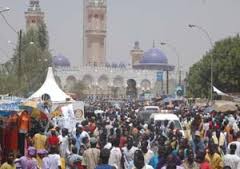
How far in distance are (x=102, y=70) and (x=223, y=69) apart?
83304 millimetres

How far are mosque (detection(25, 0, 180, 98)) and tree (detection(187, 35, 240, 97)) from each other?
61568 mm

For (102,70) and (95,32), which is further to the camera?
(95,32)

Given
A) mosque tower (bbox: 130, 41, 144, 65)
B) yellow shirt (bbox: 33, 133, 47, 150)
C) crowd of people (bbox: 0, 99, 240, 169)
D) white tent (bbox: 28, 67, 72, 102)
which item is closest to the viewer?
crowd of people (bbox: 0, 99, 240, 169)

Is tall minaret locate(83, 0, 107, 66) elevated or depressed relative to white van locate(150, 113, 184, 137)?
elevated

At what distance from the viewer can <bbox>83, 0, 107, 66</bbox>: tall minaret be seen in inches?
6270

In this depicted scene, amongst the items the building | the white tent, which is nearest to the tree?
the white tent

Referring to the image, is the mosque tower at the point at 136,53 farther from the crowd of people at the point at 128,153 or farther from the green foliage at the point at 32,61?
the crowd of people at the point at 128,153

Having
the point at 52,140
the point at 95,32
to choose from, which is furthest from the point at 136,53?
the point at 52,140

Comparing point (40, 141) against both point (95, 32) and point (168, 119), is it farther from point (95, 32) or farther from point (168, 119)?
point (95, 32)

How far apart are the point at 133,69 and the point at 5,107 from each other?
438ft

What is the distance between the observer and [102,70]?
14562cm

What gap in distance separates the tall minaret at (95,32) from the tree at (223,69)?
86.1m

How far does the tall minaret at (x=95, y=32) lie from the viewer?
159 m

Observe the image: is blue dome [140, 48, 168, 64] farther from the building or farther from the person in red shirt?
the person in red shirt
